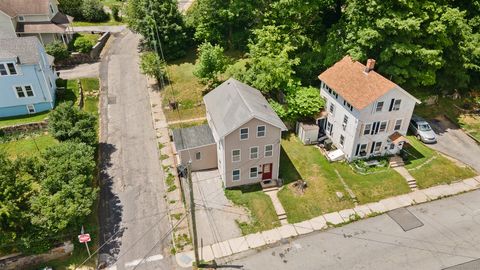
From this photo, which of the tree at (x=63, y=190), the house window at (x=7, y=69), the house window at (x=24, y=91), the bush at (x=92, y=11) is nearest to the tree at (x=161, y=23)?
the house window at (x=24, y=91)

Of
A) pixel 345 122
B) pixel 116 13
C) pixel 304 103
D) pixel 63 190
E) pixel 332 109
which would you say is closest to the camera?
pixel 63 190

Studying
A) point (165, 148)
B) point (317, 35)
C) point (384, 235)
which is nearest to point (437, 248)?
point (384, 235)

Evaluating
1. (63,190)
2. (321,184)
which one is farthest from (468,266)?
(63,190)

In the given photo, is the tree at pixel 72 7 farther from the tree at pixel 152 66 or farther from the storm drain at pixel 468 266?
the storm drain at pixel 468 266

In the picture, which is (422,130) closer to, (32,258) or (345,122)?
(345,122)

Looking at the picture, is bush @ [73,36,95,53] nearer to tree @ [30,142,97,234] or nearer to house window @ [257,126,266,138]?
tree @ [30,142,97,234]

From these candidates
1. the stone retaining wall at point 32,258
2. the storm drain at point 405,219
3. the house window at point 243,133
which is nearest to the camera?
the stone retaining wall at point 32,258

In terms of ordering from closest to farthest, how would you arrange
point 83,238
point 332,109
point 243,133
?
point 83,238
point 243,133
point 332,109
